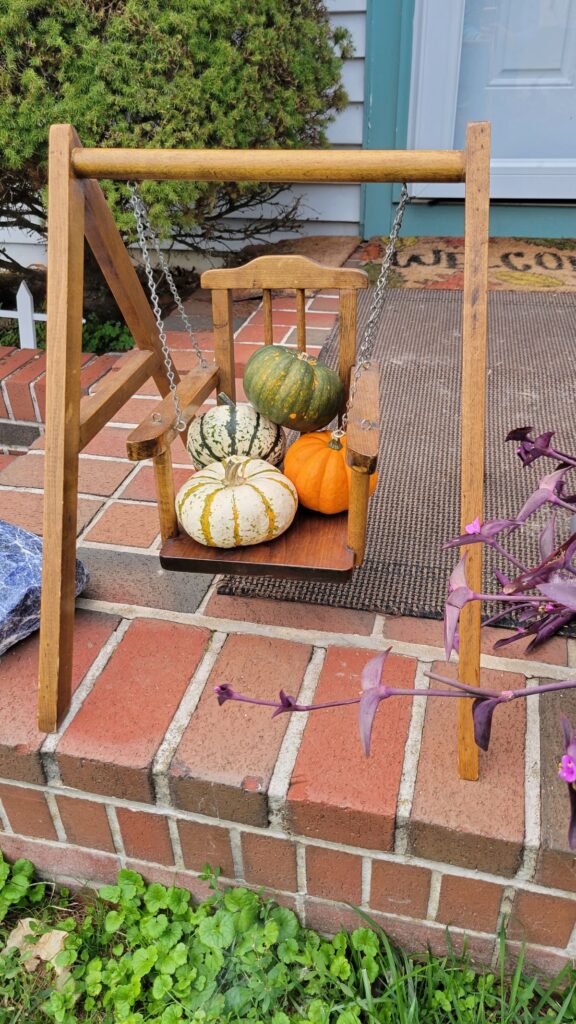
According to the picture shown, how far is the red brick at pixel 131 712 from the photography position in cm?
129

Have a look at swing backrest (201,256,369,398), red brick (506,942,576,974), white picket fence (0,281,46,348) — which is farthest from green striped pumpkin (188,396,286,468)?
white picket fence (0,281,46,348)

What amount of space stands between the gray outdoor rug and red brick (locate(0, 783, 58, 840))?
1.79 ft

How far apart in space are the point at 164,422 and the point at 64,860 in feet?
2.90

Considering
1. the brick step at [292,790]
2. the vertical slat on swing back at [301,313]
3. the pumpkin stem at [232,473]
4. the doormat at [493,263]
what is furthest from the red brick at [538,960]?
the doormat at [493,263]

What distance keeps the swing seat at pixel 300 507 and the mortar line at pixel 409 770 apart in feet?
0.88

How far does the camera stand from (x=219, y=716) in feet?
4.42

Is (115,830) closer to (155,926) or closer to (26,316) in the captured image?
(155,926)

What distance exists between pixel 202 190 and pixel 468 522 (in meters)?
1.98

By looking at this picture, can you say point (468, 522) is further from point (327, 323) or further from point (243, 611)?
point (327, 323)

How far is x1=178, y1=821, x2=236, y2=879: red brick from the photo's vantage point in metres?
1.31

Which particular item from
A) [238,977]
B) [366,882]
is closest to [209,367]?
[366,882]

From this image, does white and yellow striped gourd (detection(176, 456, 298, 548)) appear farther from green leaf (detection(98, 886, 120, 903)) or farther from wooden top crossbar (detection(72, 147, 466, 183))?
green leaf (detection(98, 886, 120, 903))

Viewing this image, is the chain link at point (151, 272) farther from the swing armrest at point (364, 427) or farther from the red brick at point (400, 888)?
the red brick at point (400, 888)

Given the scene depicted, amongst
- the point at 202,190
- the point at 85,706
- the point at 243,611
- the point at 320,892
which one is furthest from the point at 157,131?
the point at 320,892
